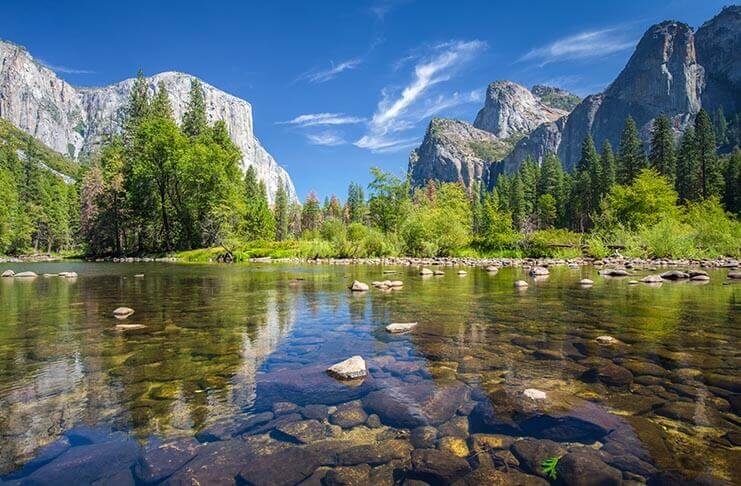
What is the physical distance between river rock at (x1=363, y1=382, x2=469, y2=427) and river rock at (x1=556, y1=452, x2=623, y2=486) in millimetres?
1116

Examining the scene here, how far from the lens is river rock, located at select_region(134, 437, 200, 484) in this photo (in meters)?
2.81

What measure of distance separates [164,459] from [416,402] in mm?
2391

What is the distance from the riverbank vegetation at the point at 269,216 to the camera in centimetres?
3528

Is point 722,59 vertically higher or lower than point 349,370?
higher

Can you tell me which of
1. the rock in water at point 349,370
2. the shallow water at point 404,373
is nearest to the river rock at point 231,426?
the shallow water at point 404,373

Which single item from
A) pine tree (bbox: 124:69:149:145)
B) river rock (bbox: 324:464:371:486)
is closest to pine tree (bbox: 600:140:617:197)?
pine tree (bbox: 124:69:149:145)

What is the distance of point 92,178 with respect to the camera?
188ft

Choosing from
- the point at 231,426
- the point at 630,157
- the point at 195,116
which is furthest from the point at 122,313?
the point at 630,157

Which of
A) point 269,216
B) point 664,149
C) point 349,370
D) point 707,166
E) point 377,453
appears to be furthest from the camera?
point 269,216

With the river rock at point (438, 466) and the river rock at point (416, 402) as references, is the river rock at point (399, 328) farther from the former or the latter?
the river rock at point (438, 466)

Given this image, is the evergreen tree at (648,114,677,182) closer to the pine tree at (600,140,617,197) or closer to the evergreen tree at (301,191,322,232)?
the pine tree at (600,140,617,197)

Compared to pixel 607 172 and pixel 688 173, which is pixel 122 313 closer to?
pixel 607 172

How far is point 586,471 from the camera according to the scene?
286cm

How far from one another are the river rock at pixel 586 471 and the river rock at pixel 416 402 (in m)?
1.12
